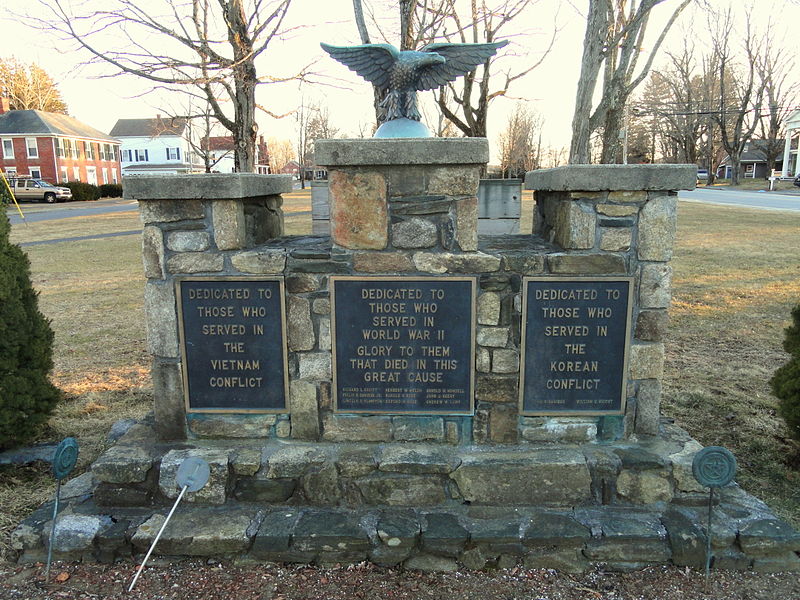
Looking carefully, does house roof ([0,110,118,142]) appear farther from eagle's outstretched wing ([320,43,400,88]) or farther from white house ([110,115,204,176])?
eagle's outstretched wing ([320,43,400,88])

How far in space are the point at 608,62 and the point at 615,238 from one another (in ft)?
33.9

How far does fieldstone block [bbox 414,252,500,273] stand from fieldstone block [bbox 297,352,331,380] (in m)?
0.79

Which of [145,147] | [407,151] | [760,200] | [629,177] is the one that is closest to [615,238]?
[629,177]

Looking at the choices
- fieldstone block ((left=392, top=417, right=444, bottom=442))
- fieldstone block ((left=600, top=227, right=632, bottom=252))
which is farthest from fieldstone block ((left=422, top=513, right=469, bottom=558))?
fieldstone block ((left=600, top=227, right=632, bottom=252))

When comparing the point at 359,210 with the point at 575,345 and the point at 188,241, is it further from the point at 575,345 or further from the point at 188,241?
the point at 575,345

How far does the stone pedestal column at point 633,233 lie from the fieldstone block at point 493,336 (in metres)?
0.46

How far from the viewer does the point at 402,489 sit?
334 cm

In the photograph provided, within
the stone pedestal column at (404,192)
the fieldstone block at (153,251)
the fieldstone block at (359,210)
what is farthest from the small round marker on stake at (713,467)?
the fieldstone block at (153,251)

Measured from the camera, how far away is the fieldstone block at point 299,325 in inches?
134

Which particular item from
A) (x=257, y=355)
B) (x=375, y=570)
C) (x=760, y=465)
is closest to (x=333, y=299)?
(x=257, y=355)

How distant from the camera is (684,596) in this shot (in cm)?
284

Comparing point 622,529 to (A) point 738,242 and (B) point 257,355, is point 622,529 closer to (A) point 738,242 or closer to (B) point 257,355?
(B) point 257,355

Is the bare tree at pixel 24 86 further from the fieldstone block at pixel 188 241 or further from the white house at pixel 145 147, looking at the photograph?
the fieldstone block at pixel 188 241

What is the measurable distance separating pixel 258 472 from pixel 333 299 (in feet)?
3.56
